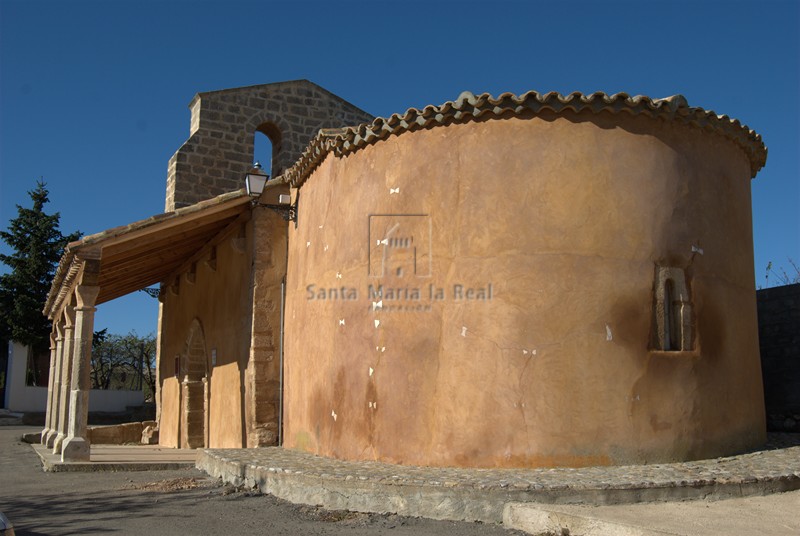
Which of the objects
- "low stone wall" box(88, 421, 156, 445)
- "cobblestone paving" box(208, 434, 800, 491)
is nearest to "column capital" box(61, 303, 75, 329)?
"low stone wall" box(88, 421, 156, 445)

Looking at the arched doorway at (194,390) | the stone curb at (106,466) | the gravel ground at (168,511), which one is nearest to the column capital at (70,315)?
the stone curb at (106,466)

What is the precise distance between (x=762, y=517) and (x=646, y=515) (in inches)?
32.9

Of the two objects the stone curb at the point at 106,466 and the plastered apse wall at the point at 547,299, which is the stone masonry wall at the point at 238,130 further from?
the plastered apse wall at the point at 547,299

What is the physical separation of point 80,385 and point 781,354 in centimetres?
963

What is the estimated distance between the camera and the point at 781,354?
10.5 m

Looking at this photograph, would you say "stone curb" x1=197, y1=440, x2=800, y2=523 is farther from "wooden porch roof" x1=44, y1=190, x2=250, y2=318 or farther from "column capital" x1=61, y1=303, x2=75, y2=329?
"column capital" x1=61, y1=303, x2=75, y2=329

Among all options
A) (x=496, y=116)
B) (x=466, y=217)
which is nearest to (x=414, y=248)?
(x=466, y=217)

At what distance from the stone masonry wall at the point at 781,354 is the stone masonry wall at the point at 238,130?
948 cm

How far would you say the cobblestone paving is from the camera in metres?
5.98

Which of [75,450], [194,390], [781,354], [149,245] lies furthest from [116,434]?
[781,354]

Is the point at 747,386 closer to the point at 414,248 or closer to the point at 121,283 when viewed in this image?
the point at 414,248

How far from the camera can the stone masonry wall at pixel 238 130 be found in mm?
15188

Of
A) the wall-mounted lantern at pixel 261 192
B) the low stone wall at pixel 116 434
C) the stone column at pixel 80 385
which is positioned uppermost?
the wall-mounted lantern at pixel 261 192

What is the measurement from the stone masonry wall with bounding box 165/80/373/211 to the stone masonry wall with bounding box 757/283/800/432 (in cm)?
948
